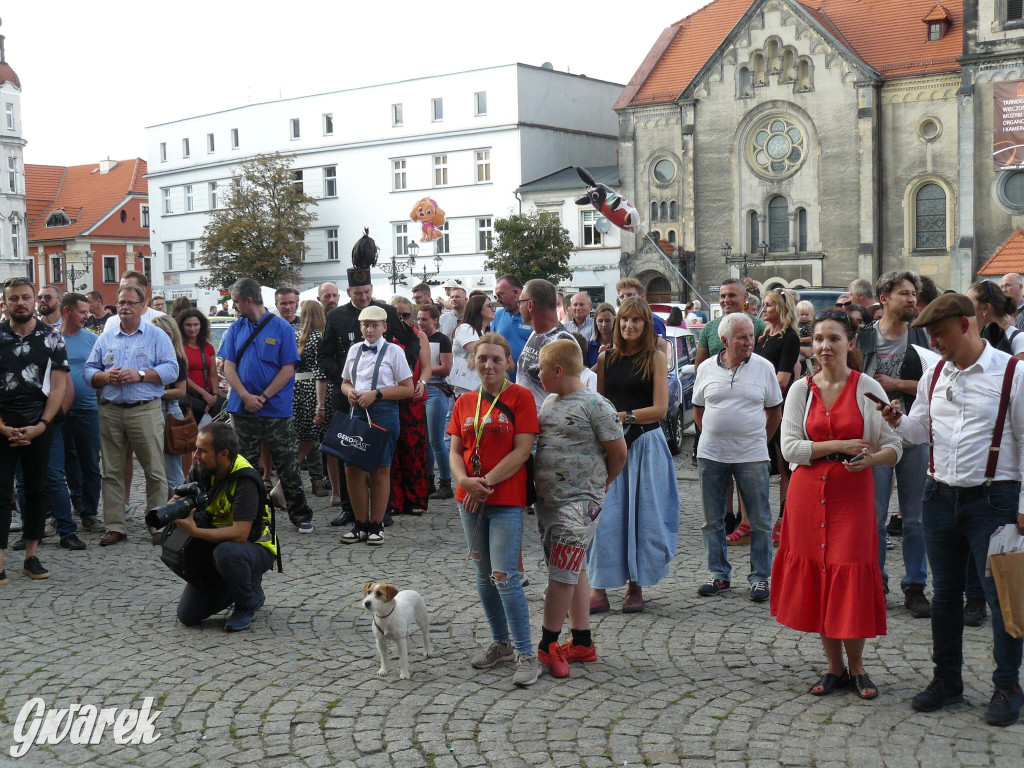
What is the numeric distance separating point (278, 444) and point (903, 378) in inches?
202

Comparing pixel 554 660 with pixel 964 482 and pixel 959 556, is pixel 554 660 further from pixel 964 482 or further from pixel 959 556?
pixel 964 482

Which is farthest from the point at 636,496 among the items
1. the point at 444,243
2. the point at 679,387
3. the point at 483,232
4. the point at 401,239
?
the point at 401,239

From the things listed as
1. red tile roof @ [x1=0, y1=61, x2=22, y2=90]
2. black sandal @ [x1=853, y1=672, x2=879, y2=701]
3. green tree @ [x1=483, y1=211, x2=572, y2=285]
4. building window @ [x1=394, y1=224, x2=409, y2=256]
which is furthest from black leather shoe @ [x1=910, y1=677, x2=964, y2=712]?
red tile roof @ [x1=0, y1=61, x2=22, y2=90]

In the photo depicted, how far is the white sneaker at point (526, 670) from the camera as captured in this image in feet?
17.7

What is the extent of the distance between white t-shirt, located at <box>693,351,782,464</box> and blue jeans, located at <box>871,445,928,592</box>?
30.9 inches

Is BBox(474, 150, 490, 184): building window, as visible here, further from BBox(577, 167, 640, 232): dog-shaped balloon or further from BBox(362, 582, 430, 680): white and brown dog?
BBox(362, 582, 430, 680): white and brown dog

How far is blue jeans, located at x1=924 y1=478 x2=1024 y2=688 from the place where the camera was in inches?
189

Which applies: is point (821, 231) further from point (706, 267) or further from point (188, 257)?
point (188, 257)

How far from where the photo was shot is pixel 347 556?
845 centimetres

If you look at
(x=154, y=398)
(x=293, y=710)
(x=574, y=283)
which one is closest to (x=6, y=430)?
(x=154, y=398)

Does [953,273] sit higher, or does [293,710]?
[953,273]

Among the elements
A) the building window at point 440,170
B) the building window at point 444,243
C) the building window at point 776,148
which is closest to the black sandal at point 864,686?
the building window at point 776,148

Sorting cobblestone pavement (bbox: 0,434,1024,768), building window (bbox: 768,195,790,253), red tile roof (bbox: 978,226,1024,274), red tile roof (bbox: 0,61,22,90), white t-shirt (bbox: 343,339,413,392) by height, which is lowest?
cobblestone pavement (bbox: 0,434,1024,768)

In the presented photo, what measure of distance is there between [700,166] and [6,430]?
144 ft
